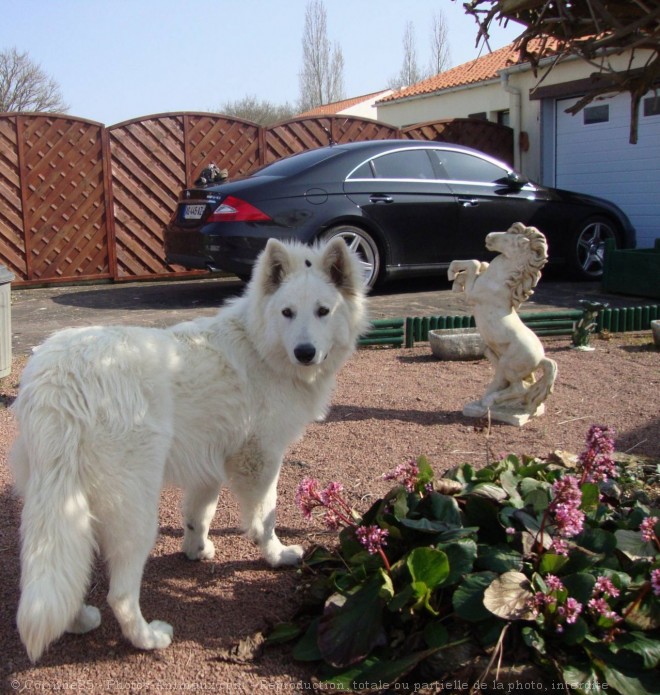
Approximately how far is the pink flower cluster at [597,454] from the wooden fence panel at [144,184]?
10433 millimetres

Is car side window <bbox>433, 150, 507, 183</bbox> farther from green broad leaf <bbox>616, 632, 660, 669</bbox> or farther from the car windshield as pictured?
green broad leaf <bbox>616, 632, 660, 669</bbox>

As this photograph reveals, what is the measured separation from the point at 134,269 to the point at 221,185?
3937mm

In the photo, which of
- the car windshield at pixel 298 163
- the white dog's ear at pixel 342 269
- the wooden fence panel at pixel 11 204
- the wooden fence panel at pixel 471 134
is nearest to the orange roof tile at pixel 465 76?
the wooden fence panel at pixel 471 134

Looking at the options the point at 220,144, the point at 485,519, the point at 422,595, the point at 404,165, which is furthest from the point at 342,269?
the point at 220,144

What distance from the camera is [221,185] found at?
9.12 m

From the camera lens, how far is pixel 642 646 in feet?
8.19

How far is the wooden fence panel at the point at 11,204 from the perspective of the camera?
11383mm

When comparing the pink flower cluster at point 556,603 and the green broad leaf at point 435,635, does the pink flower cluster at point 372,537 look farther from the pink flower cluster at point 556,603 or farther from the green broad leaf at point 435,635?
the pink flower cluster at point 556,603

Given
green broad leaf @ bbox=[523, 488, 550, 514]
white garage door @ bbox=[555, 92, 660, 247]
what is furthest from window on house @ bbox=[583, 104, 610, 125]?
green broad leaf @ bbox=[523, 488, 550, 514]

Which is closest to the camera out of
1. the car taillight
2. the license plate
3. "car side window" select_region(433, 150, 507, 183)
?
the car taillight

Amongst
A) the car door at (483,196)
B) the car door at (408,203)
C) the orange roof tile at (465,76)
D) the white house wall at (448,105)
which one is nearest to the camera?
the car door at (408,203)

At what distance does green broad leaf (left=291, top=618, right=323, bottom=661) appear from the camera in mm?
2656

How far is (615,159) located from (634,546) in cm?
1284

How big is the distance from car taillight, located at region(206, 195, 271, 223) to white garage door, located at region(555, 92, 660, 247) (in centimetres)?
728
